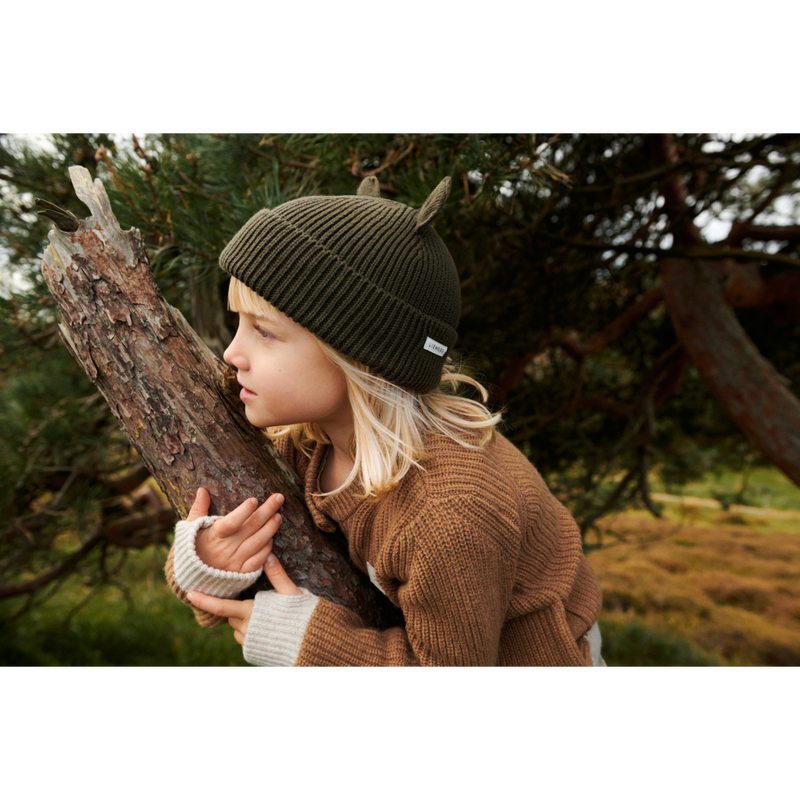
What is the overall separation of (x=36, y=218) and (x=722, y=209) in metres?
2.80

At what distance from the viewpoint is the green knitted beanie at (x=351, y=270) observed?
875mm

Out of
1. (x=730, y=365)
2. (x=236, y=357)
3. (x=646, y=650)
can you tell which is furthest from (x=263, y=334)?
(x=646, y=650)

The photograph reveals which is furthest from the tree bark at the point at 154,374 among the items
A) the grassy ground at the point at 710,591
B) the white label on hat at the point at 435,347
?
the grassy ground at the point at 710,591

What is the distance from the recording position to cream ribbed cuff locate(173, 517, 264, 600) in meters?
0.86

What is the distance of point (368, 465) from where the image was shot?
94 cm

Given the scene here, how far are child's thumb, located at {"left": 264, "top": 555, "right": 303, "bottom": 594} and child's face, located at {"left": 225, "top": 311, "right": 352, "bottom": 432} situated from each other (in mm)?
244

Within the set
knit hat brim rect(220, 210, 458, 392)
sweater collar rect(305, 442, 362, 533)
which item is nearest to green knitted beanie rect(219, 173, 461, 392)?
knit hat brim rect(220, 210, 458, 392)

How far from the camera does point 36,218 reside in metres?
1.54

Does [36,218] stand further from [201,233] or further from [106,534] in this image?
[106,534]

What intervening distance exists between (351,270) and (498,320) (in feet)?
Answer: 4.21

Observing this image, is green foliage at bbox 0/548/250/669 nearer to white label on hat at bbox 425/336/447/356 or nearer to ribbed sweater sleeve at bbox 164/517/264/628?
ribbed sweater sleeve at bbox 164/517/264/628

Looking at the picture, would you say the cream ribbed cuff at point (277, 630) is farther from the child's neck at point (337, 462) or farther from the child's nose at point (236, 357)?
the child's nose at point (236, 357)

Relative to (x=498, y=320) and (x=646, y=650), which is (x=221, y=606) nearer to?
(x=498, y=320)

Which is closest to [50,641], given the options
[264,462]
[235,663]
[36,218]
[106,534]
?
[235,663]
